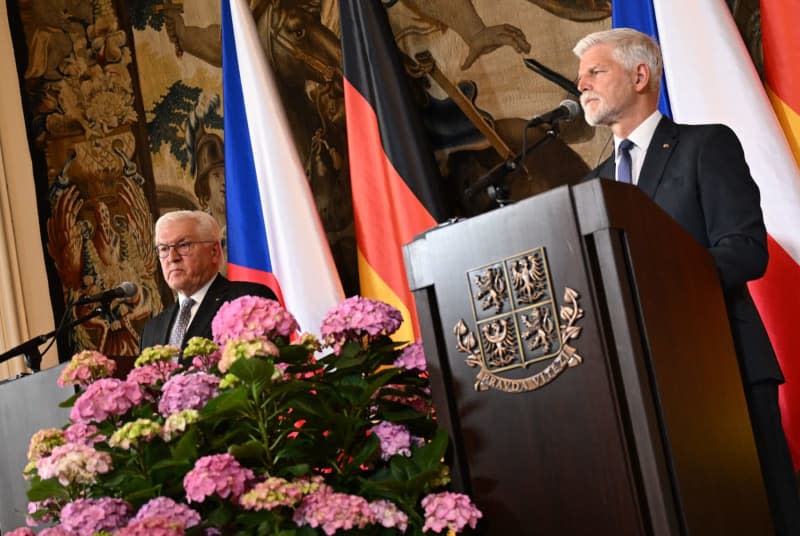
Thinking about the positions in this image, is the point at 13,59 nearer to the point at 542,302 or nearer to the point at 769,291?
the point at 769,291

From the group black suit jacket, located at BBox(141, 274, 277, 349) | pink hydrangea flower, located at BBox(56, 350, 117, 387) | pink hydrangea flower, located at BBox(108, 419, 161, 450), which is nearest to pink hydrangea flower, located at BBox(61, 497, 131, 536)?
pink hydrangea flower, located at BBox(108, 419, 161, 450)

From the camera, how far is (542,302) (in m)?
1.96

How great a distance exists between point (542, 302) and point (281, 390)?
0.50 meters

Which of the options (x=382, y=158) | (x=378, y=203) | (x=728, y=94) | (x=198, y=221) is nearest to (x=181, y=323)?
(x=198, y=221)

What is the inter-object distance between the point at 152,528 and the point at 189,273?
9.70 feet

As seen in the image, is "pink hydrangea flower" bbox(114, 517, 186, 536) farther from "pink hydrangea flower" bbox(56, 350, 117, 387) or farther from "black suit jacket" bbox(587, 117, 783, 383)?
"black suit jacket" bbox(587, 117, 783, 383)

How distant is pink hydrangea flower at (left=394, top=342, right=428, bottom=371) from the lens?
2.23 metres

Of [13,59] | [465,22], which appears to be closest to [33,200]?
[13,59]

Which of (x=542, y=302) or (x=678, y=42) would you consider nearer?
(x=542, y=302)

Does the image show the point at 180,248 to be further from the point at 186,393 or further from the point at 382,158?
the point at 186,393

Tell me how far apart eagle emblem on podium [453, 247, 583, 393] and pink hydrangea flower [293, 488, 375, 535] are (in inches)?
13.3

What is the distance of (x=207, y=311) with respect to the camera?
4469 mm

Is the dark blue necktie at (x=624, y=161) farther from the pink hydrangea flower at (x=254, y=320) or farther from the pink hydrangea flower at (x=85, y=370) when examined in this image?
the pink hydrangea flower at (x=85, y=370)

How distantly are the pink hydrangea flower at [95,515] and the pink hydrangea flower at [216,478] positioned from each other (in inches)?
5.2
